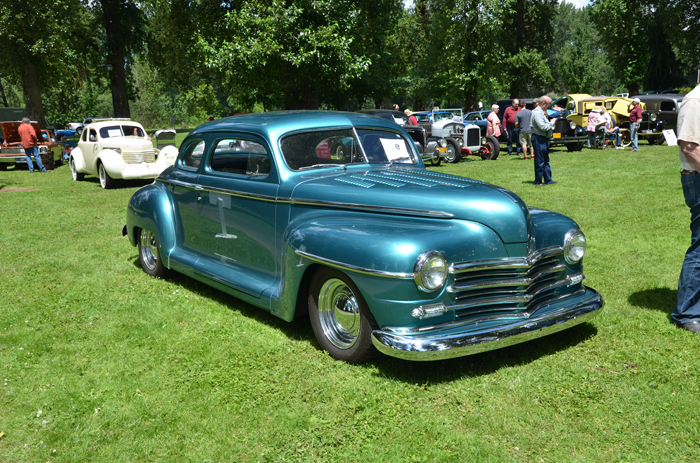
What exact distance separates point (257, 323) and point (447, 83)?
3874 centimetres

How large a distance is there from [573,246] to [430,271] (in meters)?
1.41

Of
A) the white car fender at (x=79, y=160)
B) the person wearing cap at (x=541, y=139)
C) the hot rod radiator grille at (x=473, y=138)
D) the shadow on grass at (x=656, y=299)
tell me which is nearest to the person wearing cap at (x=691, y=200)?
the shadow on grass at (x=656, y=299)

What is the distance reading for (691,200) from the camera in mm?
4523

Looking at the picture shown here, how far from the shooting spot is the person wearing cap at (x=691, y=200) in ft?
14.1

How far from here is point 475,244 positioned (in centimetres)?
384

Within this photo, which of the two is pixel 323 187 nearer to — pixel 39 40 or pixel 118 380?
pixel 118 380

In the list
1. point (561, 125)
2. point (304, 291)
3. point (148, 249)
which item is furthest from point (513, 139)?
point (304, 291)

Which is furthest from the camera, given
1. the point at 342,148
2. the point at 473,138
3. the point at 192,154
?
the point at 473,138

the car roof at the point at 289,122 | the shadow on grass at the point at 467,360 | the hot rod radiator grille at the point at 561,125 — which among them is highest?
the car roof at the point at 289,122

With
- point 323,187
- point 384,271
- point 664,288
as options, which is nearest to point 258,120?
point 323,187

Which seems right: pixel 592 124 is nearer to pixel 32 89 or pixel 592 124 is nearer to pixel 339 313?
pixel 339 313

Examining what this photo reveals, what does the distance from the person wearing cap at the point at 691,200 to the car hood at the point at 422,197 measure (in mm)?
1396

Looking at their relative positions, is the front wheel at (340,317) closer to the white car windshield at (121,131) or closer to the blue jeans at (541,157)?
the blue jeans at (541,157)

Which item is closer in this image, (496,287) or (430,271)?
(430,271)
